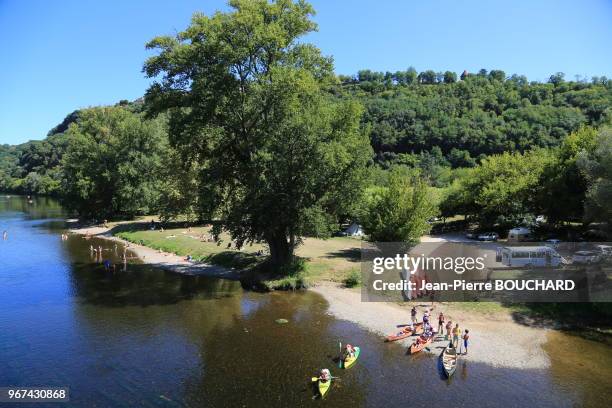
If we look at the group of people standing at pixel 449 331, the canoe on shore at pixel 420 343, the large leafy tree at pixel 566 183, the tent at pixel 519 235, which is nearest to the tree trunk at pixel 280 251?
the group of people standing at pixel 449 331

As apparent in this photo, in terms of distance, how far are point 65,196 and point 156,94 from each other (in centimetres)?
6865

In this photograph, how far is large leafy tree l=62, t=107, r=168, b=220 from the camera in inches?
3273

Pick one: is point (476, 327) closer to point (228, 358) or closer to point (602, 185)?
point (602, 185)

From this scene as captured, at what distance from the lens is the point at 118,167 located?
269ft

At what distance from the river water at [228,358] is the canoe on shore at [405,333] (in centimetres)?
81

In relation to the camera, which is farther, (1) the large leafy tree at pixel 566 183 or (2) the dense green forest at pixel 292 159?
(1) the large leafy tree at pixel 566 183

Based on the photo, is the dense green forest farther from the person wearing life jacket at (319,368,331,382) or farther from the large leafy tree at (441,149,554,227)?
the person wearing life jacket at (319,368,331,382)

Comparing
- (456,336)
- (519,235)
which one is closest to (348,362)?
(456,336)

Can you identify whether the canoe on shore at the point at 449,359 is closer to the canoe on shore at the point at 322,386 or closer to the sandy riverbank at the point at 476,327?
the sandy riverbank at the point at 476,327

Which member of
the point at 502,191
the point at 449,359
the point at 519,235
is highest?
the point at 502,191

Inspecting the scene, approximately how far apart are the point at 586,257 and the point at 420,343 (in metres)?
23.3

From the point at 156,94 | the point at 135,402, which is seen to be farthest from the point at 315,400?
the point at 156,94

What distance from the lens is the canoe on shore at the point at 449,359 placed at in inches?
862

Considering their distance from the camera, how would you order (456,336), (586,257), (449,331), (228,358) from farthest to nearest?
(586,257)
(449,331)
(456,336)
(228,358)
